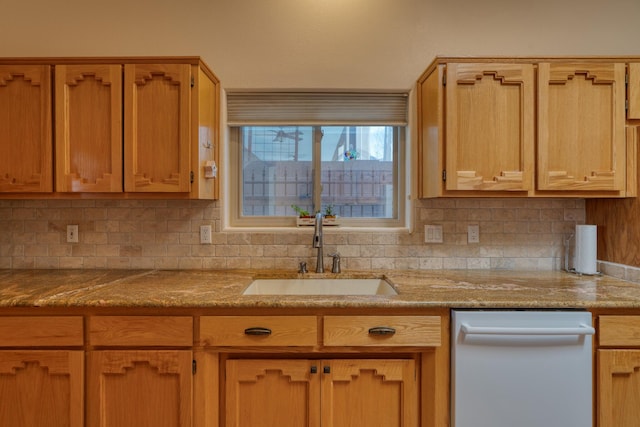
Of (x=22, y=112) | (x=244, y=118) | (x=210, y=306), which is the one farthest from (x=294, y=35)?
(x=210, y=306)

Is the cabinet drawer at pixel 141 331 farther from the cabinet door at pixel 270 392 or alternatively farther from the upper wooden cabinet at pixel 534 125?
the upper wooden cabinet at pixel 534 125

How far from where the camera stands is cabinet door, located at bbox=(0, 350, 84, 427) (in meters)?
1.48

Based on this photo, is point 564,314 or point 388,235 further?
point 388,235

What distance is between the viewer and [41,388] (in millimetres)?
1494

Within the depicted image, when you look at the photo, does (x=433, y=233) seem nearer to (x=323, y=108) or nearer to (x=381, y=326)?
(x=381, y=326)

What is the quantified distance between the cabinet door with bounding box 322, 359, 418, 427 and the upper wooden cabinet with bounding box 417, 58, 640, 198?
0.90 metres

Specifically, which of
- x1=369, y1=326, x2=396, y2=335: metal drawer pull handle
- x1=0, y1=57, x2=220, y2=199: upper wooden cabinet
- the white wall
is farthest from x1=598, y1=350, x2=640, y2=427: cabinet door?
x1=0, y1=57, x2=220, y2=199: upper wooden cabinet

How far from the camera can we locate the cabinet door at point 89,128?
1.79 meters

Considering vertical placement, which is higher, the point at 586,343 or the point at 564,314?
the point at 564,314

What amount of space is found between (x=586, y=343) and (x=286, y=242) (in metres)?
1.49

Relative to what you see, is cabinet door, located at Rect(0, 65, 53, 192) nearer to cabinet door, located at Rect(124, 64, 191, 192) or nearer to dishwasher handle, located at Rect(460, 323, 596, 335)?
cabinet door, located at Rect(124, 64, 191, 192)

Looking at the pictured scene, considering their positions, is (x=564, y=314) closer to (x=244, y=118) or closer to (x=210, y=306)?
(x=210, y=306)

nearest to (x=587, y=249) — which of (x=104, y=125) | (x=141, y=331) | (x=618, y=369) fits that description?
(x=618, y=369)

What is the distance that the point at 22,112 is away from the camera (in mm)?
1810
